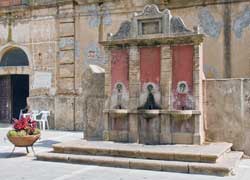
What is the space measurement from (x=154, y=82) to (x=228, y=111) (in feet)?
6.39

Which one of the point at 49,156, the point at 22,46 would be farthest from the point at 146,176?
the point at 22,46

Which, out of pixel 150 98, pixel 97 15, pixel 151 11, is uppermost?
pixel 97 15

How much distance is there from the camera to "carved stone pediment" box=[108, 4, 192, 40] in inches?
352

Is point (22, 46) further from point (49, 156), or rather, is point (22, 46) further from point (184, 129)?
point (184, 129)

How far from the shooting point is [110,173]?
7.21 metres

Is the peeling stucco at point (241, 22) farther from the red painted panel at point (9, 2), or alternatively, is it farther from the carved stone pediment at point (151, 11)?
the red painted panel at point (9, 2)

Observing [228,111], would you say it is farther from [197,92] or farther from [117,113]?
[117,113]

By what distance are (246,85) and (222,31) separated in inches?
168

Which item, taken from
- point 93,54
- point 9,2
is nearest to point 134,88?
point 93,54

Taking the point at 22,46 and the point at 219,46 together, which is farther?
the point at 22,46

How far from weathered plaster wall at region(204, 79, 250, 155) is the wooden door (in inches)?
418

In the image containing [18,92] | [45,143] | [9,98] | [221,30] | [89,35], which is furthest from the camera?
[18,92]

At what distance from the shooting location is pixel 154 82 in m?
9.15

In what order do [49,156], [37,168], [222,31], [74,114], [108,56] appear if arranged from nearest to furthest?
1. [37,168]
2. [49,156]
3. [108,56]
4. [222,31]
5. [74,114]
